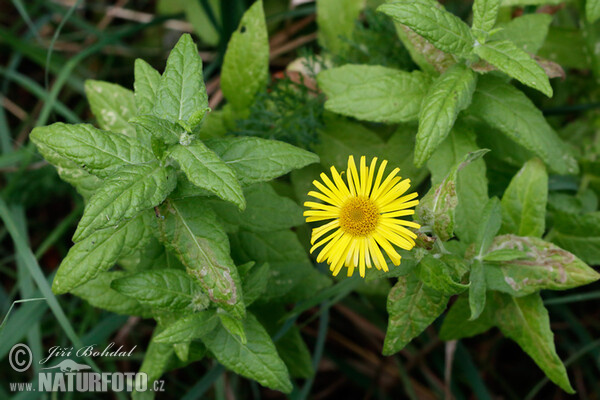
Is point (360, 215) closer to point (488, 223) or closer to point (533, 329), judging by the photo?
point (488, 223)

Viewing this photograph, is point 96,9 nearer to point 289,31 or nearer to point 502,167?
point 289,31

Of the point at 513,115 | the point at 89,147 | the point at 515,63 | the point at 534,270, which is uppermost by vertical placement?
the point at 89,147

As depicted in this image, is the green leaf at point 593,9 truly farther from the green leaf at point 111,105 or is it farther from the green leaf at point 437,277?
the green leaf at point 111,105

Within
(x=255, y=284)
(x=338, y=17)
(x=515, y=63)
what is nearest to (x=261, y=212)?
(x=255, y=284)

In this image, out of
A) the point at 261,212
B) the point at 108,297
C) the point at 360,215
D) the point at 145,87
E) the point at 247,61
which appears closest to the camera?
the point at 360,215

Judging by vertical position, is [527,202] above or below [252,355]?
above

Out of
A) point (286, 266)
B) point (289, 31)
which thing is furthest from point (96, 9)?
point (286, 266)
